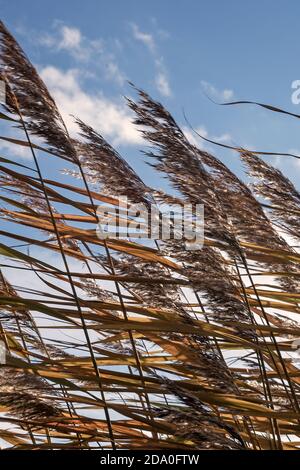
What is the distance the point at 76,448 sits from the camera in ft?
7.38

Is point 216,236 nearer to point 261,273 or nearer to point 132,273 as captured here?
point 132,273

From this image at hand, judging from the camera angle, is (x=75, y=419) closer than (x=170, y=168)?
Yes

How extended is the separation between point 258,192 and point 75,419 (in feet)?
4.31

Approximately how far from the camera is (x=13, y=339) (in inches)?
115

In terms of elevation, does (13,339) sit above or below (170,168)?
below

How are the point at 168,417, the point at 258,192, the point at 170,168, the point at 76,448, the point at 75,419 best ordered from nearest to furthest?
the point at 168,417 → the point at 76,448 → the point at 75,419 → the point at 170,168 → the point at 258,192

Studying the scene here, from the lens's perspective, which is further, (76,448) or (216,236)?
(216,236)

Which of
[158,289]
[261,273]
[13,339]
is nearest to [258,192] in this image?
[261,273]

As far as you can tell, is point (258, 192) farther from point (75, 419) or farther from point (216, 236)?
point (75, 419)

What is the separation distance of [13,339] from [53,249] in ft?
1.41
